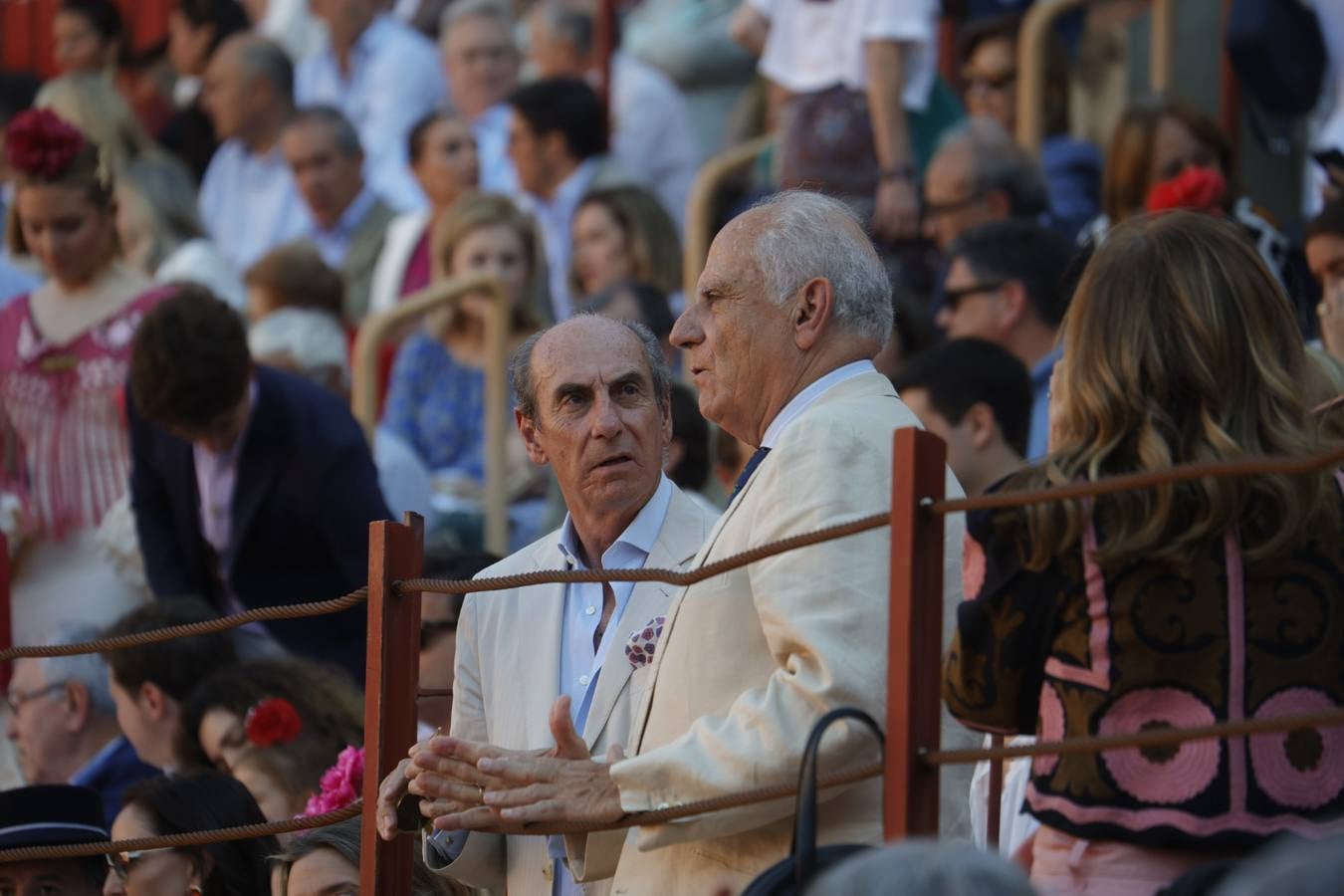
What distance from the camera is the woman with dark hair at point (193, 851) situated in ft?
15.6

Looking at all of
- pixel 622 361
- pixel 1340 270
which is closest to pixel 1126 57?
pixel 1340 270

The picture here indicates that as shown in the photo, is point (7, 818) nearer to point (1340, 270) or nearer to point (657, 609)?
point (657, 609)

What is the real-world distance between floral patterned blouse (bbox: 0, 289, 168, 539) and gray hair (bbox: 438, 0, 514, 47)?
4004 millimetres

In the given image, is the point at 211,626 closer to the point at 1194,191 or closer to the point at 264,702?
the point at 264,702

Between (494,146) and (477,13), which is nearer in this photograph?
(494,146)

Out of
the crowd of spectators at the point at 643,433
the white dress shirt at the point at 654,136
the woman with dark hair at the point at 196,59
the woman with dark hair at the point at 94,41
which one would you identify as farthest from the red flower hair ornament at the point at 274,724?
the woman with dark hair at the point at 196,59

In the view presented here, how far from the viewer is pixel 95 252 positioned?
24.3ft

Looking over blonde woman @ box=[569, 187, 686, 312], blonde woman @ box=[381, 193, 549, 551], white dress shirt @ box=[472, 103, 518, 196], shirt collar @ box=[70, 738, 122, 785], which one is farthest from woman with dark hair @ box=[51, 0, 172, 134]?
shirt collar @ box=[70, 738, 122, 785]

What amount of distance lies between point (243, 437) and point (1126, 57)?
462cm

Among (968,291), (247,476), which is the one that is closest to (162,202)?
(247,476)

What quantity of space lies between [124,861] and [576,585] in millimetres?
1158

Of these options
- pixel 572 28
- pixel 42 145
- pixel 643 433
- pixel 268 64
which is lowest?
pixel 643 433

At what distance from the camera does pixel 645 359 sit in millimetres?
4500

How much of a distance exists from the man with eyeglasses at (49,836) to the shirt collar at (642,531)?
1078 millimetres
